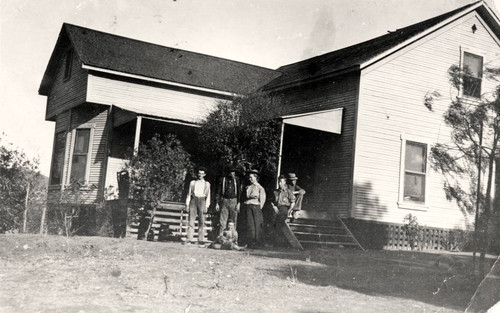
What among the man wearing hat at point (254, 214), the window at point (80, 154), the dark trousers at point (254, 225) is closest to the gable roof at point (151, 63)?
the window at point (80, 154)

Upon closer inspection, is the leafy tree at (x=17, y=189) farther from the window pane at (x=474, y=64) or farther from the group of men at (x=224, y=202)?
the window pane at (x=474, y=64)

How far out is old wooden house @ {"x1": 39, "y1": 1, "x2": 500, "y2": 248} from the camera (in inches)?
606

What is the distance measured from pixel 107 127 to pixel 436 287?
1246cm

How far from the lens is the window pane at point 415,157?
1611 centimetres

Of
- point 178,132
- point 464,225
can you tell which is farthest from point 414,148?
point 178,132

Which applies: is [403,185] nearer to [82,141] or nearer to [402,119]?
[402,119]

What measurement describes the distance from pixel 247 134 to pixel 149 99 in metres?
5.17

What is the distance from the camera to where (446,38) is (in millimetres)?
16859

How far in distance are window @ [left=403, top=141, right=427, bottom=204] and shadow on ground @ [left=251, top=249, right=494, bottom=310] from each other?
375cm

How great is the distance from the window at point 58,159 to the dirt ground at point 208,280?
7.96 meters

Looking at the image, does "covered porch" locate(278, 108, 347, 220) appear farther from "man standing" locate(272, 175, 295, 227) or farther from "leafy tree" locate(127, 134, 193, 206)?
"leafy tree" locate(127, 134, 193, 206)

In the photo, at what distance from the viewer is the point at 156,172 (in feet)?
44.8

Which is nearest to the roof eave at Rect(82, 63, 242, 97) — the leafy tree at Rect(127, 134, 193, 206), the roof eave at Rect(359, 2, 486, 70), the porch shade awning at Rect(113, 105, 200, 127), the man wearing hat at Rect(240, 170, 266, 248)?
the porch shade awning at Rect(113, 105, 200, 127)

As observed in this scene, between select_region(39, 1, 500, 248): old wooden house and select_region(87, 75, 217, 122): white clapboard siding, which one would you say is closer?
select_region(39, 1, 500, 248): old wooden house
